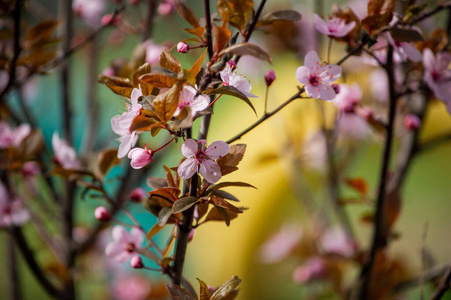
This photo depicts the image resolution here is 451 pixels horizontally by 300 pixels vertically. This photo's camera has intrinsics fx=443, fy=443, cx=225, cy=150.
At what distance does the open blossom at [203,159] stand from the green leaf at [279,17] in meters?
0.17

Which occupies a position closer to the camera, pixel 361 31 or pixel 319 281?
pixel 361 31

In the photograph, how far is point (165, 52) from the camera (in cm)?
45

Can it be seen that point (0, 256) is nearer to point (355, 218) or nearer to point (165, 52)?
point (355, 218)

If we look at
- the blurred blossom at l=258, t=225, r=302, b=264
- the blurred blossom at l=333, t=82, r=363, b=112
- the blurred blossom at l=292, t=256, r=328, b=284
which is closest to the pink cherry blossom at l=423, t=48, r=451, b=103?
the blurred blossom at l=333, t=82, r=363, b=112

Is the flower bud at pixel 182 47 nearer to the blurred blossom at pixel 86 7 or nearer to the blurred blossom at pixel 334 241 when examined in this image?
the blurred blossom at pixel 334 241

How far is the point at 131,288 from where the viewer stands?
5.13 ft

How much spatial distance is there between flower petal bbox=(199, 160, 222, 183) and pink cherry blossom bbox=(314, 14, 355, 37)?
0.22 meters

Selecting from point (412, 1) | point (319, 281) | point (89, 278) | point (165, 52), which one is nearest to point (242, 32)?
point (165, 52)

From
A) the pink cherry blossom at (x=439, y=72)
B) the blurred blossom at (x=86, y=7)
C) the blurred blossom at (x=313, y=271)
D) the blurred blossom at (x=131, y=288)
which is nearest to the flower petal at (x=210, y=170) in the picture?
the pink cherry blossom at (x=439, y=72)

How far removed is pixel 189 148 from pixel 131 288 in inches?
50.3

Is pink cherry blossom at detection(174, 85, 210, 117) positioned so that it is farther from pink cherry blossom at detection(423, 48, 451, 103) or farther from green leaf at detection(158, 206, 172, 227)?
pink cherry blossom at detection(423, 48, 451, 103)

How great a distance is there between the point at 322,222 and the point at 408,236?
248 mm

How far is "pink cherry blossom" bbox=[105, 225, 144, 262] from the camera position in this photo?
22.7 inches

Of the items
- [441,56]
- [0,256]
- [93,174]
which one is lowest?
[0,256]
